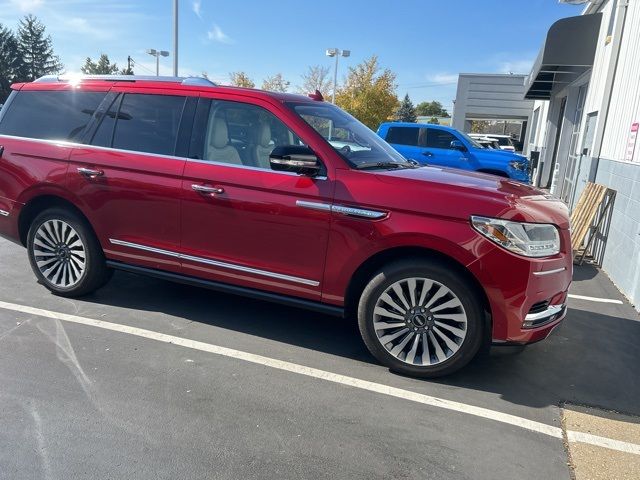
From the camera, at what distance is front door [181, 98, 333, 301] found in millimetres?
3744

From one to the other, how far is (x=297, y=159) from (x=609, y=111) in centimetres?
672

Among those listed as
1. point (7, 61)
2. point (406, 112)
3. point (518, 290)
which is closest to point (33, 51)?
point (7, 61)

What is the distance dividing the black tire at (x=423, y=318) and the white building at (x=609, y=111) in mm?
3046

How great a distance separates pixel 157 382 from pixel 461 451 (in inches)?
78.0

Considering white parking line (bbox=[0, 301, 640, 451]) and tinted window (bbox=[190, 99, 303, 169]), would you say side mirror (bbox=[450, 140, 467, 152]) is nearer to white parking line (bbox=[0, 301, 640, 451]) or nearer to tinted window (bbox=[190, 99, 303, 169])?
tinted window (bbox=[190, 99, 303, 169])

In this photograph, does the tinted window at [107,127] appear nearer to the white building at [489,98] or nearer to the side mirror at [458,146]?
the side mirror at [458,146]

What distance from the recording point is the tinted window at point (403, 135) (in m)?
12.3

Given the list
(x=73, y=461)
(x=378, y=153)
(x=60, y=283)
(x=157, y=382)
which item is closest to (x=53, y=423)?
(x=73, y=461)

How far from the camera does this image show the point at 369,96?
1341 inches

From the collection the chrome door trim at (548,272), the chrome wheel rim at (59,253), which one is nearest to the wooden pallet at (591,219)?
the chrome door trim at (548,272)

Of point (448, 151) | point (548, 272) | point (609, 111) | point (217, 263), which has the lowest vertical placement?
point (217, 263)

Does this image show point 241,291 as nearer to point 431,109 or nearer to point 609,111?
point 609,111

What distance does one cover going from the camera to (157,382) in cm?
341

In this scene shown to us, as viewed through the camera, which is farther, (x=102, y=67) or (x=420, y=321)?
(x=102, y=67)
